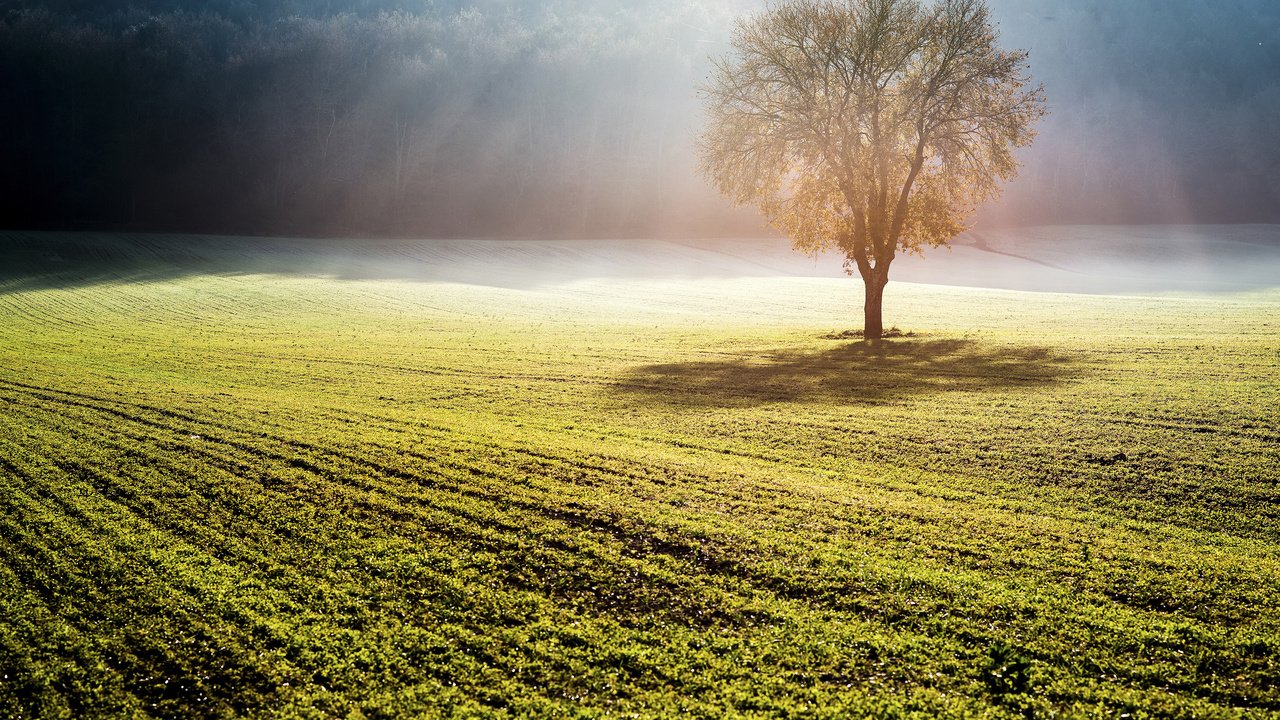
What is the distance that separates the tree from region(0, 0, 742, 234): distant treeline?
196 ft

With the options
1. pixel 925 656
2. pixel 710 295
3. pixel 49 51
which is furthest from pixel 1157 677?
pixel 49 51

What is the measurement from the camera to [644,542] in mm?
7598

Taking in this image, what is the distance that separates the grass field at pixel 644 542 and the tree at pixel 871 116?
791cm

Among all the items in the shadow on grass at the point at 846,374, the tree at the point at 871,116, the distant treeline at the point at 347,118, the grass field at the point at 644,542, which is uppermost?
the distant treeline at the point at 347,118

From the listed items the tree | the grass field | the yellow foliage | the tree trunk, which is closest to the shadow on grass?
the grass field

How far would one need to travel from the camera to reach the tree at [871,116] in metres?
22.8

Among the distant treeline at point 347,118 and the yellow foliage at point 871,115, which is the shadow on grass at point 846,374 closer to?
the yellow foliage at point 871,115

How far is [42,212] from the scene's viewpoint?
67.6m

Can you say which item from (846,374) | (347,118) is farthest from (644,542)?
(347,118)

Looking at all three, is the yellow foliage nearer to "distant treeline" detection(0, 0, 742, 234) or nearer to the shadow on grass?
the shadow on grass

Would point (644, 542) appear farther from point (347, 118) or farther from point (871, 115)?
point (347, 118)

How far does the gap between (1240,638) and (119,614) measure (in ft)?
29.3

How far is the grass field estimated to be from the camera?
17.8 feet

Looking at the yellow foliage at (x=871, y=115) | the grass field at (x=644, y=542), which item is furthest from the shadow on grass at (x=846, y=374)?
the yellow foliage at (x=871, y=115)
